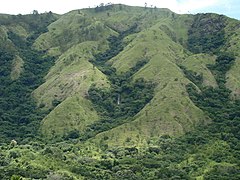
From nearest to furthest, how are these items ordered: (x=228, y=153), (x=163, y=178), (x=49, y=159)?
(x=163, y=178) → (x=49, y=159) → (x=228, y=153)

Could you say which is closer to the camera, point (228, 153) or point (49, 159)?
point (49, 159)

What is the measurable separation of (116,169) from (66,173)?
21565 millimetres

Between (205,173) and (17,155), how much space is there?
68.4m

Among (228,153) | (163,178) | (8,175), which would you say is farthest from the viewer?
(228,153)

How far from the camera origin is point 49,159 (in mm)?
182625

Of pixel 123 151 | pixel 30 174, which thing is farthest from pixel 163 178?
pixel 30 174

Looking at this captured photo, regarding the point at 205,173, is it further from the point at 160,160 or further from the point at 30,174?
the point at 30,174

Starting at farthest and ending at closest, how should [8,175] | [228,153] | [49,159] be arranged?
1. [228,153]
2. [49,159]
3. [8,175]

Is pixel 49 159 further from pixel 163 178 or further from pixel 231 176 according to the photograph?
→ pixel 231 176

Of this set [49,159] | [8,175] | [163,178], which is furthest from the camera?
[49,159]

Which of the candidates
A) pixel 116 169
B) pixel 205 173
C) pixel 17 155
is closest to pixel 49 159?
pixel 17 155

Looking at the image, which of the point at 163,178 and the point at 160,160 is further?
the point at 160,160

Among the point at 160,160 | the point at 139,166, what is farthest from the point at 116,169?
the point at 160,160

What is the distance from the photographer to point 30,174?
534 feet
